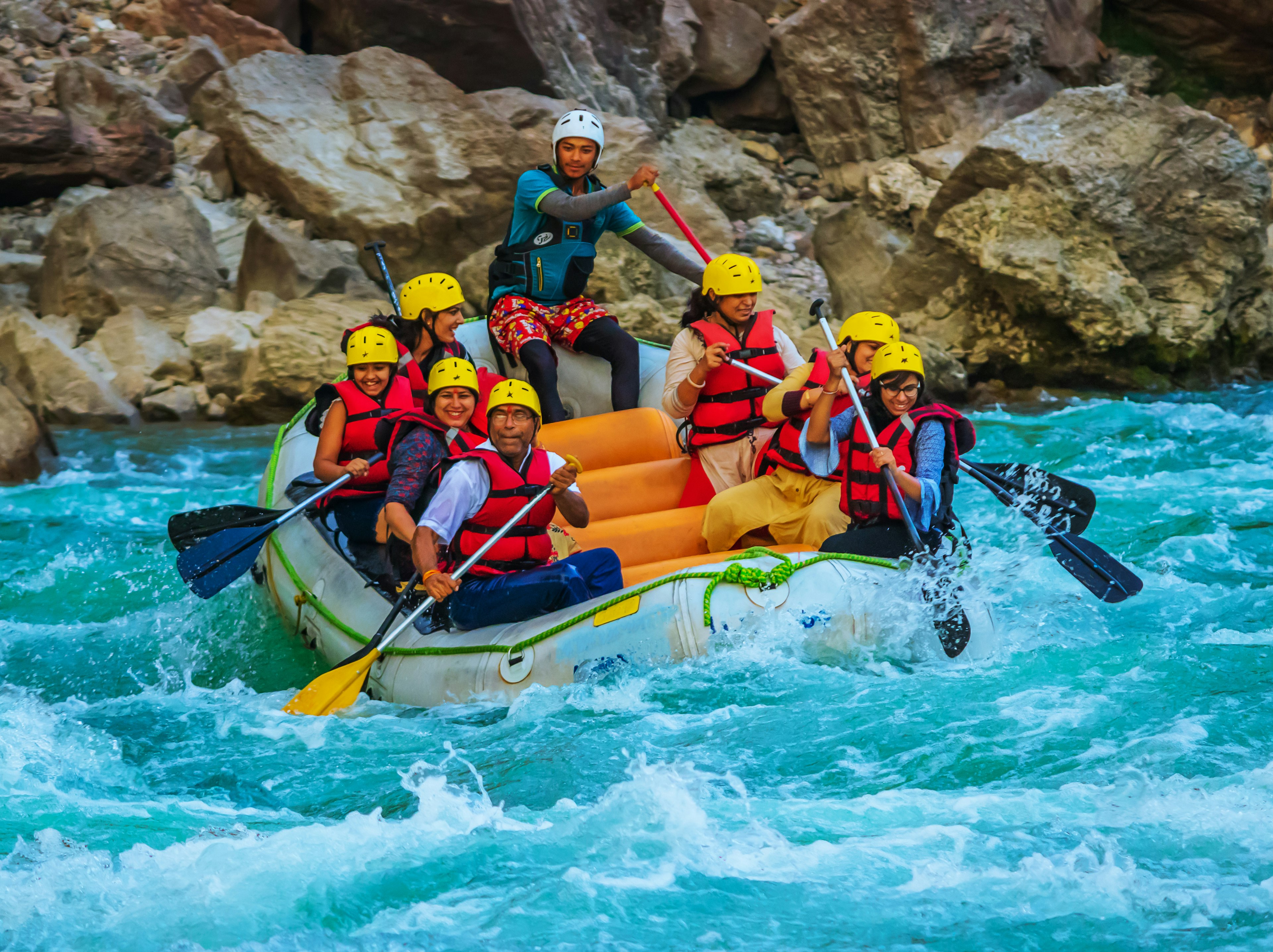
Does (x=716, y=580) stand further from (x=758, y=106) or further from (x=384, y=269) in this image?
(x=758, y=106)

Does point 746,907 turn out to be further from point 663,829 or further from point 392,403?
point 392,403

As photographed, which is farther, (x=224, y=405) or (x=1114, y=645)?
(x=224, y=405)

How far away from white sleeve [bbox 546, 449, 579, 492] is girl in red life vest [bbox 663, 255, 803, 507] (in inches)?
29.4

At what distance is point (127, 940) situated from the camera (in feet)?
8.94

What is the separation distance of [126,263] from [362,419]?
22.7 feet

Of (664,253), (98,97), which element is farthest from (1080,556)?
(98,97)

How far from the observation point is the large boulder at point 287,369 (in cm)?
965

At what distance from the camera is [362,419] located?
Result: 486 centimetres

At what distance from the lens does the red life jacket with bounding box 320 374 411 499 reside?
15.9ft

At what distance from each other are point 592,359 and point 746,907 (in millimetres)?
3355

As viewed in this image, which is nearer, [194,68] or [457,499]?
[457,499]

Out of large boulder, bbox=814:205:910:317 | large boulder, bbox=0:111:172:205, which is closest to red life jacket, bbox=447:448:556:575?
large boulder, bbox=814:205:910:317

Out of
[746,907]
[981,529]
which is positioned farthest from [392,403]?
[981,529]

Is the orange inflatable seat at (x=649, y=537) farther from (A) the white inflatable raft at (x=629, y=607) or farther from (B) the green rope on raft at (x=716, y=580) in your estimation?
(B) the green rope on raft at (x=716, y=580)
